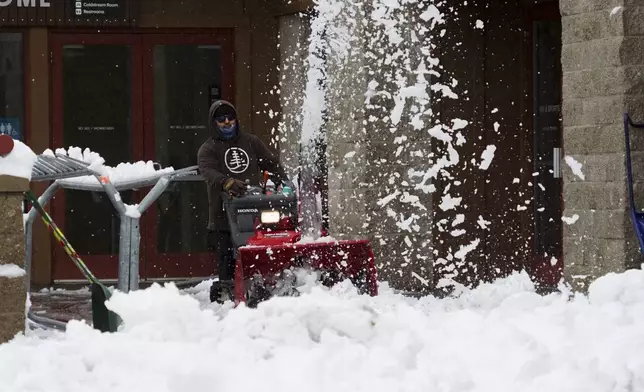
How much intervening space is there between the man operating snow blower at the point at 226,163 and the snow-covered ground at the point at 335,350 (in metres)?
3.51

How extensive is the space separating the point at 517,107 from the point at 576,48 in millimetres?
3483

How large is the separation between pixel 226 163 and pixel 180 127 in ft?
13.9

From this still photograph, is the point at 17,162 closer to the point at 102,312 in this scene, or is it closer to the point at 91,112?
the point at 102,312

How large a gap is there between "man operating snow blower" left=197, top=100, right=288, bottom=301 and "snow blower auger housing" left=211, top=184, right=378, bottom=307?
1.09 metres

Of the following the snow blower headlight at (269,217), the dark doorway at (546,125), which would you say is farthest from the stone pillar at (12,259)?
the dark doorway at (546,125)

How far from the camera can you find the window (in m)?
14.9

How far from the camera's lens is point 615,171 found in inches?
375

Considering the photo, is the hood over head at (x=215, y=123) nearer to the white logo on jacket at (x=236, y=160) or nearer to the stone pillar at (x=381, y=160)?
the white logo on jacket at (x=236, y=160)

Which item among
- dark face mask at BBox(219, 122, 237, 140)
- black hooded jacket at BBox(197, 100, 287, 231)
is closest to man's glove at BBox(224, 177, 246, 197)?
black hooded jacket at BBox(197, 100, 287, 231)

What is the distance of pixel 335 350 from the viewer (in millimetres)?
6555

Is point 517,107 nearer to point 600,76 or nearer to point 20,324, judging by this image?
point 600,76

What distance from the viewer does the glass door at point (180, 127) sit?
50.0 feet

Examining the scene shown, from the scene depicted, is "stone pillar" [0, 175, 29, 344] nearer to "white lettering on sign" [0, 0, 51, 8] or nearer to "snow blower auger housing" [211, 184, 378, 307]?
"snow blower auger housing" [211, 184, 378, 307]

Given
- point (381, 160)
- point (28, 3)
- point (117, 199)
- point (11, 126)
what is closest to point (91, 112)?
point (11, 126)
